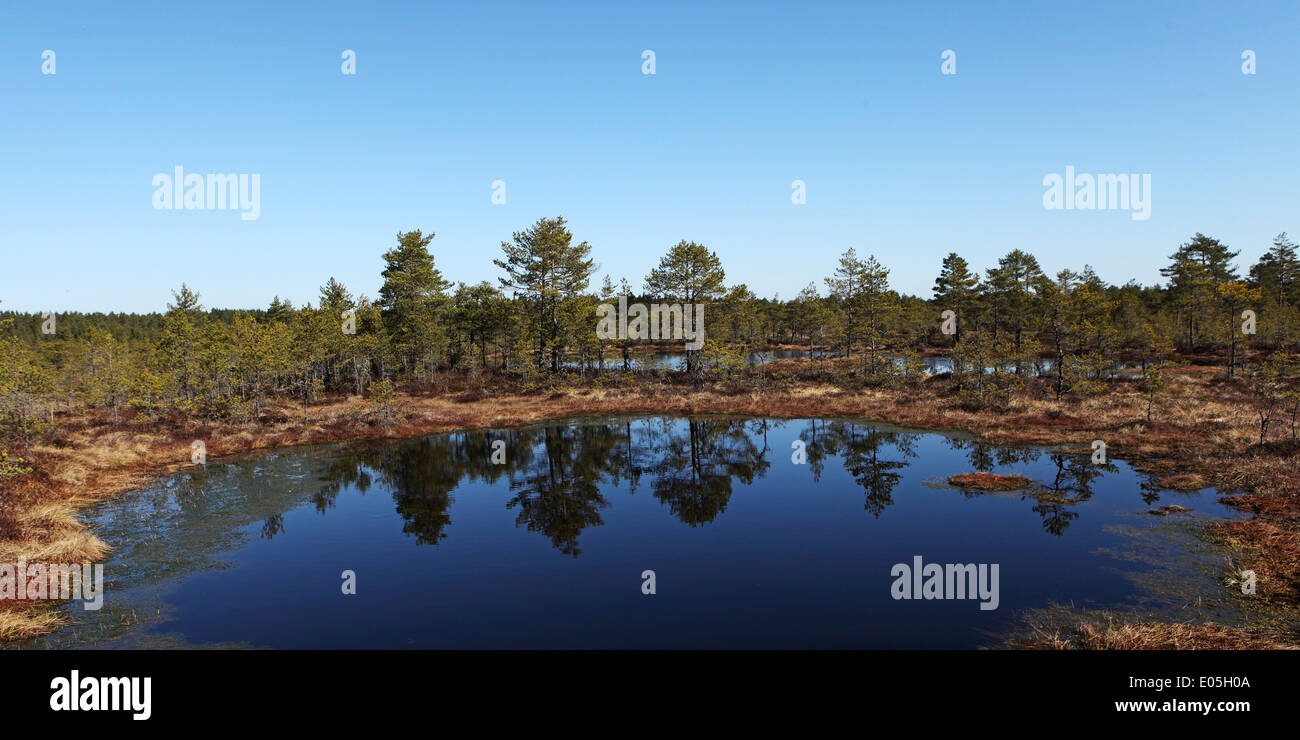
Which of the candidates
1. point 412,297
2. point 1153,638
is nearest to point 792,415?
point 1153,638

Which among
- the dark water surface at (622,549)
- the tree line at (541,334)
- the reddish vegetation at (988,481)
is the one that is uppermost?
the tree line at (541,334)

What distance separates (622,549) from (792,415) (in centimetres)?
2977

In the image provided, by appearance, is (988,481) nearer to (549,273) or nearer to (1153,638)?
(1153,638)

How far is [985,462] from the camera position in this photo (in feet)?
98.6

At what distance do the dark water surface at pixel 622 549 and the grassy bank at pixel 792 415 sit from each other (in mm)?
1397

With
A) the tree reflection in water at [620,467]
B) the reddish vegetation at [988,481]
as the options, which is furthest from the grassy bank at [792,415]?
the reddish vegetation at [988,481]

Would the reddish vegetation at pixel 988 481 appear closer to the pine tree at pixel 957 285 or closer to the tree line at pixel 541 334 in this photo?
the tree line at pixel 541 334

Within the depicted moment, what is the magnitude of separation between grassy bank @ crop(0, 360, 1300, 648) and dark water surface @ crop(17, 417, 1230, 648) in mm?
1397

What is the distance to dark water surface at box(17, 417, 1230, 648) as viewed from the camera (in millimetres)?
13969

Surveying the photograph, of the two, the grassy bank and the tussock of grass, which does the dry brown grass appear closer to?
the grassy bank

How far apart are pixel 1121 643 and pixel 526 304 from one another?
203 feet

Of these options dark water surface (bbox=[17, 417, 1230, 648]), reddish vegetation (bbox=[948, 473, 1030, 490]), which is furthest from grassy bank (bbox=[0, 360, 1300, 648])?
reddish vegetation (bbox=[948, 473, 1030, 490])

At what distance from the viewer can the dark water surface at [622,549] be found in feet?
45.8
